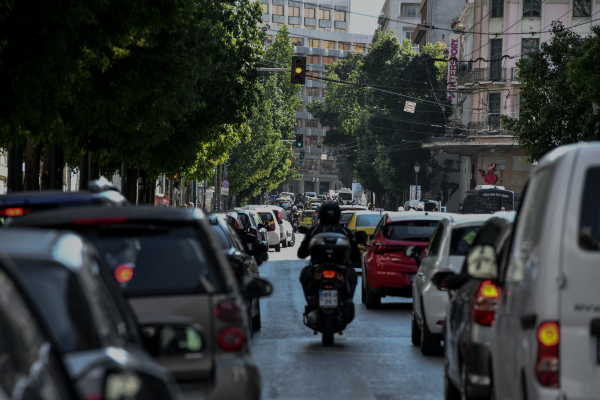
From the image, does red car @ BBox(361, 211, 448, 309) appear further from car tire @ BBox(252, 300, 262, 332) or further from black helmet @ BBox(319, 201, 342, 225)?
black helmet @ BBox(319, 201, 342, 225)

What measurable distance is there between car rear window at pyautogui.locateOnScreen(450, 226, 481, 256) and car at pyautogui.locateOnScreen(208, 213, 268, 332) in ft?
7.85

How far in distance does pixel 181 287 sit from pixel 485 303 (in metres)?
1.96

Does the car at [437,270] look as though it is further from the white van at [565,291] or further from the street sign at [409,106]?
the street sign at [409,106]

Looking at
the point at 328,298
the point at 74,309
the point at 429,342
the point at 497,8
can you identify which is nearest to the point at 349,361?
the point at 429,342

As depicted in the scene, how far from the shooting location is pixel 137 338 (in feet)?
14.9

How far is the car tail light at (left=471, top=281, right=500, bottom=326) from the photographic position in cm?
664

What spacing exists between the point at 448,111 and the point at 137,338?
2753 inches

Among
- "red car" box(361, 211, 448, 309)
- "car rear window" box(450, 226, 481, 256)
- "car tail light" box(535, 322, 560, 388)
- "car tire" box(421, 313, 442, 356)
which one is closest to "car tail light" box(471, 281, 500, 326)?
"car tail light" box(535, 322, 560, 388)

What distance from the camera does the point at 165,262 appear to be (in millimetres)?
6195

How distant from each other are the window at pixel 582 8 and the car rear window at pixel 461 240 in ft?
174

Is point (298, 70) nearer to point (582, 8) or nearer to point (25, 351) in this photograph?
point (25, 351)

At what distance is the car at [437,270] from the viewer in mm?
11461

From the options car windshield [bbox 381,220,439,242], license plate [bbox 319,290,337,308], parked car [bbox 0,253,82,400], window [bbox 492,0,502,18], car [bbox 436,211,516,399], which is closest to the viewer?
parked car [bbox 0,253,82,400]

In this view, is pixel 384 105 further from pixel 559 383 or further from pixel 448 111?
pixel 559 383
